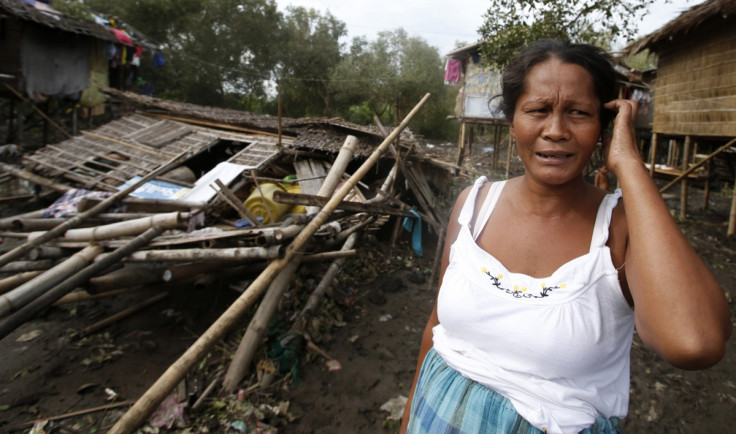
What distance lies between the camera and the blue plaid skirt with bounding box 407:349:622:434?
1164mm

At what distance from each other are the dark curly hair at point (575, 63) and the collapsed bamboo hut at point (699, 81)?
298 inches

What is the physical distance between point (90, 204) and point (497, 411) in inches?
222

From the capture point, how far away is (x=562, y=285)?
1159 millimetres

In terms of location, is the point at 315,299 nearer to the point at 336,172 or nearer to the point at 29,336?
the point at 336,172

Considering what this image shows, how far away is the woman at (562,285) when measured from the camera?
989mm

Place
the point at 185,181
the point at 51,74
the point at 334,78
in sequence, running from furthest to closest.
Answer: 1. the point at 334,78
2. the point at 51,74
3. the point at 185,181

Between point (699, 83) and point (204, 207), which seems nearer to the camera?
point (204, 207)

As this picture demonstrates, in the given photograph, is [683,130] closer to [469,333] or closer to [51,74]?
[469,333]

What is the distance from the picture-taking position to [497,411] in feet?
3.92

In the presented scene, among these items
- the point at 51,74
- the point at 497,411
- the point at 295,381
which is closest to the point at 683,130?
the point at 295,381

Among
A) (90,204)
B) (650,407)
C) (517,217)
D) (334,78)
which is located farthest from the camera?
(334,78)

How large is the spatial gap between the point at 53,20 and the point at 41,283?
12930 millimetres

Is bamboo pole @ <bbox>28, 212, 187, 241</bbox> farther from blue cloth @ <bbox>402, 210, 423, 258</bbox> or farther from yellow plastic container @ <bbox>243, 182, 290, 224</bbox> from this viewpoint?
blue cloth @ <bbox>402, 210, 423, 258</bbox>

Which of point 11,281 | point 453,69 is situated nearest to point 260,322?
point 11,281
